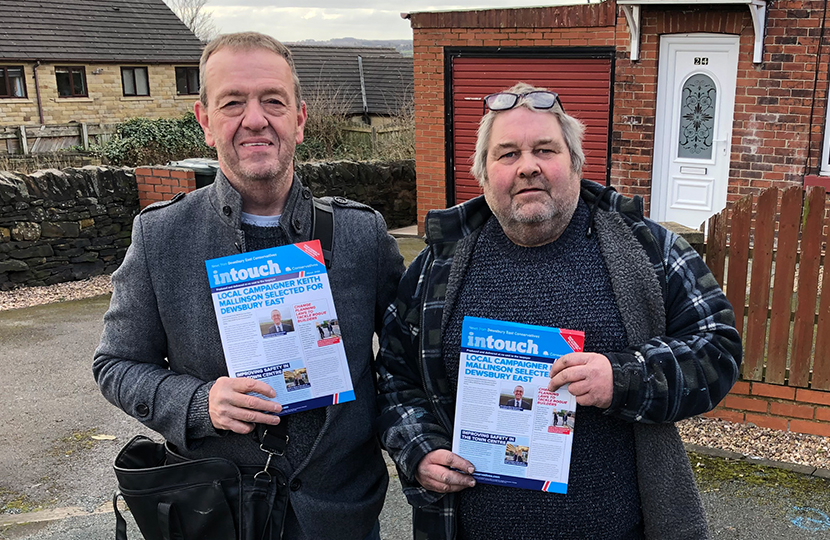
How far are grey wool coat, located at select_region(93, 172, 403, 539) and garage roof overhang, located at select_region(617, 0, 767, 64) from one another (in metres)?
7.26

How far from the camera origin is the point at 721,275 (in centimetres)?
427

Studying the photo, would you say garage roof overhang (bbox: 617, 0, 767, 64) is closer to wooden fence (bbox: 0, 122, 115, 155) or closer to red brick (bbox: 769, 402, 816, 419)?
red brick (bbox: 769, 402, 816, 419)

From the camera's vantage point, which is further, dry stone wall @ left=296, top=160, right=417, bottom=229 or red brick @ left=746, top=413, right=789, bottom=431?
dry stone wall @ left=296, top=160, right=417, bottom=229

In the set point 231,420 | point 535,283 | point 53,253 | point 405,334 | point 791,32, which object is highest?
point 791,32

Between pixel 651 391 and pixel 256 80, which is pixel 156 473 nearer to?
pixel 256 80

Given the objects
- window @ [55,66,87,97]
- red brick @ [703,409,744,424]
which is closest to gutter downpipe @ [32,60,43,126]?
window @ [55,66,87,97]

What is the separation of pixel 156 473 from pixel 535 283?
44.3 inches

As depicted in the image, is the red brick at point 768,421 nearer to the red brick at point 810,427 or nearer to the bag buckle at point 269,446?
the red brick at point 810,427

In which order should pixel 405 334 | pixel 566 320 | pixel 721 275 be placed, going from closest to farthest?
pixel 566 320
pixel 405 334
pixel 721 275

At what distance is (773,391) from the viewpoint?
4.39 meters

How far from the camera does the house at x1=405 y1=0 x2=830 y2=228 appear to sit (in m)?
8.29

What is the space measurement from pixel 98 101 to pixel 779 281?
97.4 feet

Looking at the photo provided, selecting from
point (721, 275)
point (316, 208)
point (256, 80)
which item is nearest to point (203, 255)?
point (316, 208)

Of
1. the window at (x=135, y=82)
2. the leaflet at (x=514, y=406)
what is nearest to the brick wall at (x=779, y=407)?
the leaflet at (x=514, y=406)
